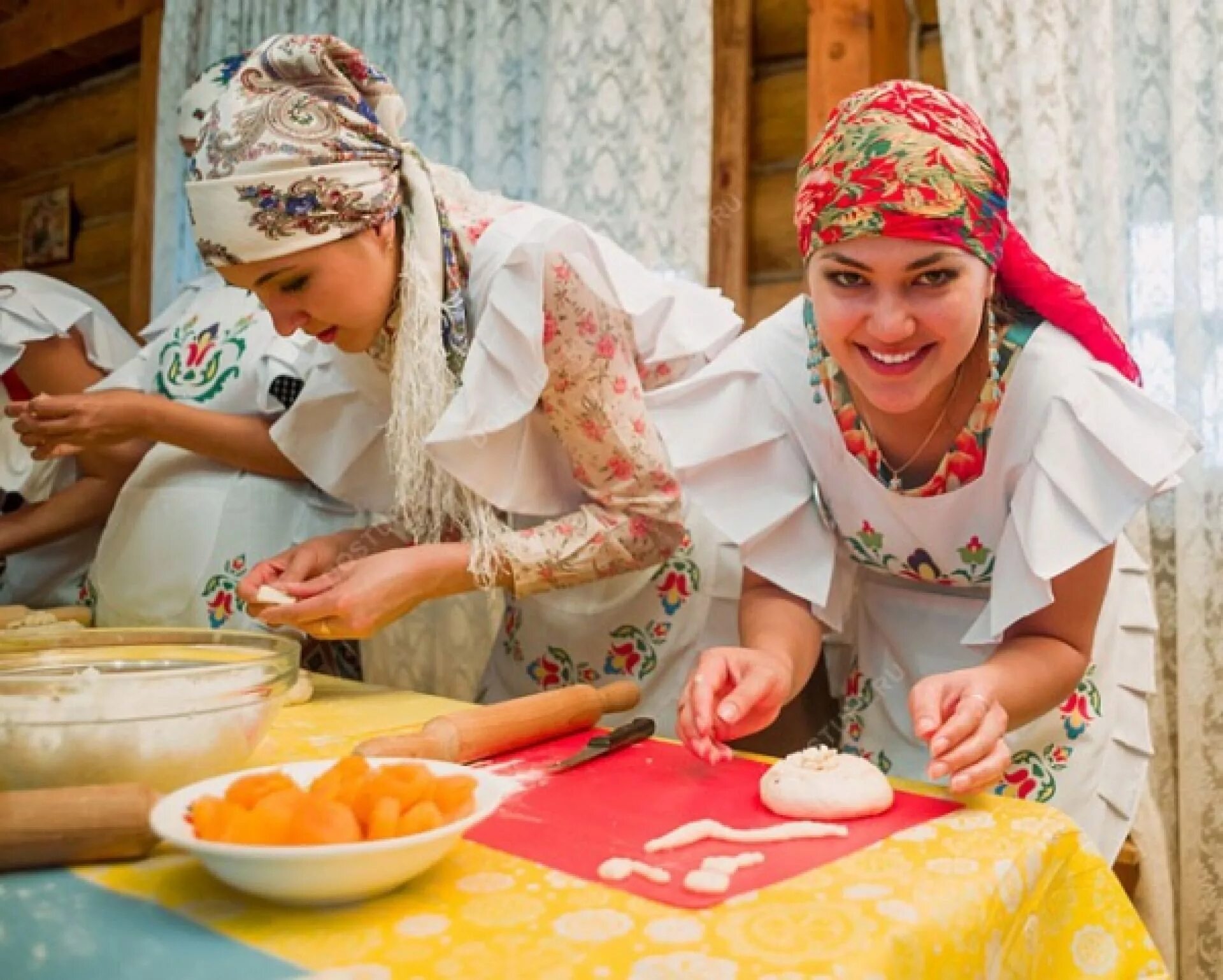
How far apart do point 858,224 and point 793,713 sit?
2.34 feet

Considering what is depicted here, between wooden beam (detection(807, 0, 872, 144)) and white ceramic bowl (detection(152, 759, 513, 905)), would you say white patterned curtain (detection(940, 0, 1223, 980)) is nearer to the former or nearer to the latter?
wooden beam (detection(807, 0, 872, 144))

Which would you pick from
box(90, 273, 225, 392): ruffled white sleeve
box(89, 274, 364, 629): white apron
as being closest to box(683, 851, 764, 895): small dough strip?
box(89, 274, 364, 629): white apron

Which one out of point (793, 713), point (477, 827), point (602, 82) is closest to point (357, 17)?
point (602, 82)

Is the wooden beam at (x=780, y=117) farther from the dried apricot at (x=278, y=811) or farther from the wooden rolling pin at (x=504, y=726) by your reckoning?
the dried apricot at (x=278, y=811)

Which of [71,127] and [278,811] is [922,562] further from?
[71,127]

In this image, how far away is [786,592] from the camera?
1293mm

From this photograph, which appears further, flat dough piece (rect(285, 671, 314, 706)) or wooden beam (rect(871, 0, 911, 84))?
wooden beam (rect(871, 0, 911, 84))

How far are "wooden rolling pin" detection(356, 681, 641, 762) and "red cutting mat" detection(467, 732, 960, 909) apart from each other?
2cm

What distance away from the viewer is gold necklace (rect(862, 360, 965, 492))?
119cm

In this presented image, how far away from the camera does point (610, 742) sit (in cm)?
100

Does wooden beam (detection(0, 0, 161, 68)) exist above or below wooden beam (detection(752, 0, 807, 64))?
above

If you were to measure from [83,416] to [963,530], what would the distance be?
1.30 meters

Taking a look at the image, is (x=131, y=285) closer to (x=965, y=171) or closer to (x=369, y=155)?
(x=369, y=155)

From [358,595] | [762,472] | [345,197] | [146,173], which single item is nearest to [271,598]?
[358,595]
